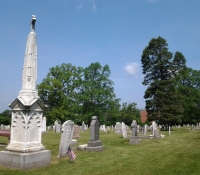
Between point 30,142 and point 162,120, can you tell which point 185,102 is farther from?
point 30,142

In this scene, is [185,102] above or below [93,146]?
above

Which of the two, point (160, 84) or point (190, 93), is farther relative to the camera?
point (190, 93)

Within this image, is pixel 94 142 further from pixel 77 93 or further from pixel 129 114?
pixel 129 114

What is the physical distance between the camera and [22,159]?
690cm


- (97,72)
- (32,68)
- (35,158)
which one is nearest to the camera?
(35,158)

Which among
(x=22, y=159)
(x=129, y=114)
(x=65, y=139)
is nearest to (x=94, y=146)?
(x=65, y=139)

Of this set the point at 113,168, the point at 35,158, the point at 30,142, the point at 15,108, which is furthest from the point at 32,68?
the point at 113,168

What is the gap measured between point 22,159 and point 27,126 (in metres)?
1.04

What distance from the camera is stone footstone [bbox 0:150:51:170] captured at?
6914mm

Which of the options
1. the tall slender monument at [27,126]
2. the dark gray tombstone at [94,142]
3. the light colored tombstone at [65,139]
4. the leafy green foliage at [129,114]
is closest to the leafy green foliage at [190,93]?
the leafy green foliage at [129,114]

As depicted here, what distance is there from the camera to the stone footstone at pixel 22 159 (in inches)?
272

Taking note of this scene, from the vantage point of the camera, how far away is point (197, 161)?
9836 mm

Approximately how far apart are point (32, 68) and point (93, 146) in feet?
19.0

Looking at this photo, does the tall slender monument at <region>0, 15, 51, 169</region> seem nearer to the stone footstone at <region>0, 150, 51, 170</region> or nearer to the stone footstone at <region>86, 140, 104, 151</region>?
the stone footstone at <region>0, 150, 51, 170</region>
